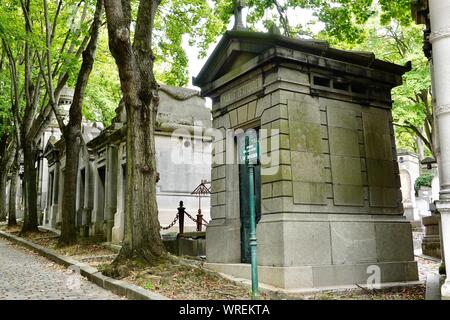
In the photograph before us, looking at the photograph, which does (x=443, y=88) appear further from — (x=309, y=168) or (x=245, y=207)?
(x=245, y=207)

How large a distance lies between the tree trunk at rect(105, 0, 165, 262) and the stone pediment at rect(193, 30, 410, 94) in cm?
154

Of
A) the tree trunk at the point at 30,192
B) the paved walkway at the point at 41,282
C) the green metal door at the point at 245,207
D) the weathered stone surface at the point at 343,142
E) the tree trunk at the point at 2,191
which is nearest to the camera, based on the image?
the paved walkway at the point at 41,282

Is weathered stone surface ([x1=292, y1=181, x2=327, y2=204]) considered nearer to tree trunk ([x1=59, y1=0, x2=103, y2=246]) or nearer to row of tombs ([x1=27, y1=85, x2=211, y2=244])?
row of tombs ([x1=27, y1=85, x2=211, y2=244])

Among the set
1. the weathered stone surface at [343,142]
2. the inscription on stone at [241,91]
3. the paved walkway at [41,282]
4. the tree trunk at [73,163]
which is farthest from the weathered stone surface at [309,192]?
the tree trunk at [73,163]

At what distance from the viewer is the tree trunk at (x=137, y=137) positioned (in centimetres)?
848

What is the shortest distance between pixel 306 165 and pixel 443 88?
304cm

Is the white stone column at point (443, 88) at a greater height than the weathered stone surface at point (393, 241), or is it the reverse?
the white stone column at point (443, 88)

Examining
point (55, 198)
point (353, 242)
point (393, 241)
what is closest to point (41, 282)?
point (353, 242)

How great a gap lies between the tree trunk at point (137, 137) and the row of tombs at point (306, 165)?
5.22ft

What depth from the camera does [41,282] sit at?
28.2 feet

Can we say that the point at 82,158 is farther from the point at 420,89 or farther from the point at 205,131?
the point at 420,89

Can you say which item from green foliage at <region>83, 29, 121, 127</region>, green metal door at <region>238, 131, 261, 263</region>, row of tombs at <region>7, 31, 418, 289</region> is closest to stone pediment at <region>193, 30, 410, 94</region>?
row of tombs at <region>7, 31, 418, 289</region>

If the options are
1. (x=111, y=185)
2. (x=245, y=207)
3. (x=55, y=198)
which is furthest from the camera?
(x=55, y=198)

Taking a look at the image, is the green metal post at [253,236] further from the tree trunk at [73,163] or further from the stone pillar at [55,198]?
the stone pillar at [55,198]
